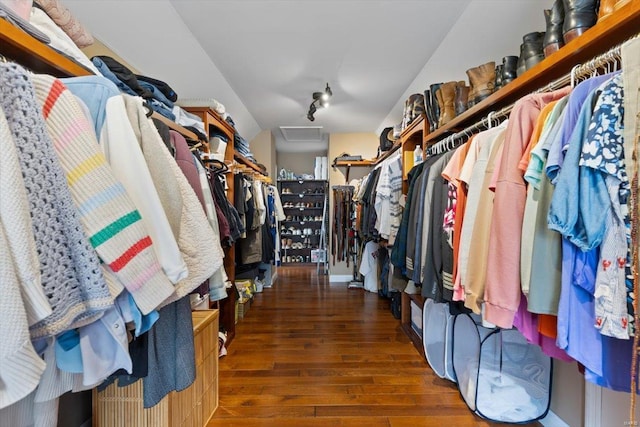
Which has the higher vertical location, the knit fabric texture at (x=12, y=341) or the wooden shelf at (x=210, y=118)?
the wooden shelf at (x=210, y=118)

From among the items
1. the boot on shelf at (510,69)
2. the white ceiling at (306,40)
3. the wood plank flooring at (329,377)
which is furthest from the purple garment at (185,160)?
the boot on shelf at (510,69)

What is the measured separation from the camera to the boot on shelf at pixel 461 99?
170 cm

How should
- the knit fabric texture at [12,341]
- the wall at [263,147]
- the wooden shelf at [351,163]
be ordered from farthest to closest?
1. the wall at [263,147]
2. the wooden shelf at [351,163]
3. the knit fabric texture at [12,341]

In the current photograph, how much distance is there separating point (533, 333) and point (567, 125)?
0.64 m

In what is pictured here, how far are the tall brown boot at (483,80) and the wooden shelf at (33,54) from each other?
1.74 meters

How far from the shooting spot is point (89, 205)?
59 cm

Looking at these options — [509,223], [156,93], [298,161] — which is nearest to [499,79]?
[509,223]

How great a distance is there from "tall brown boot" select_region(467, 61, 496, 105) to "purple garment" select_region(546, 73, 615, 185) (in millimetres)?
781

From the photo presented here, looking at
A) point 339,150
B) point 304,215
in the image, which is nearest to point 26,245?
point 339,150

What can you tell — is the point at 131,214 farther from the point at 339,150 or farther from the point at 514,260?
the point at 339,150

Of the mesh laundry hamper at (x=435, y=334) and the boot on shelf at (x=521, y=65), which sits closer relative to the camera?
the boot on shelf at (x=521, y=65)

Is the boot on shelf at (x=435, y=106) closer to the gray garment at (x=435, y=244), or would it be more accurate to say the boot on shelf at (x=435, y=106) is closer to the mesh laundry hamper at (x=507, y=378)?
the gray garment at (x=435, y=244)

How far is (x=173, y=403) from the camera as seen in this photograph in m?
1.24

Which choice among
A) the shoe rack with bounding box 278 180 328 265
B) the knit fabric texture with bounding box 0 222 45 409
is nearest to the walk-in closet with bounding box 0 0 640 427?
the knit fabric texture with bounding box 0 222 45 409
